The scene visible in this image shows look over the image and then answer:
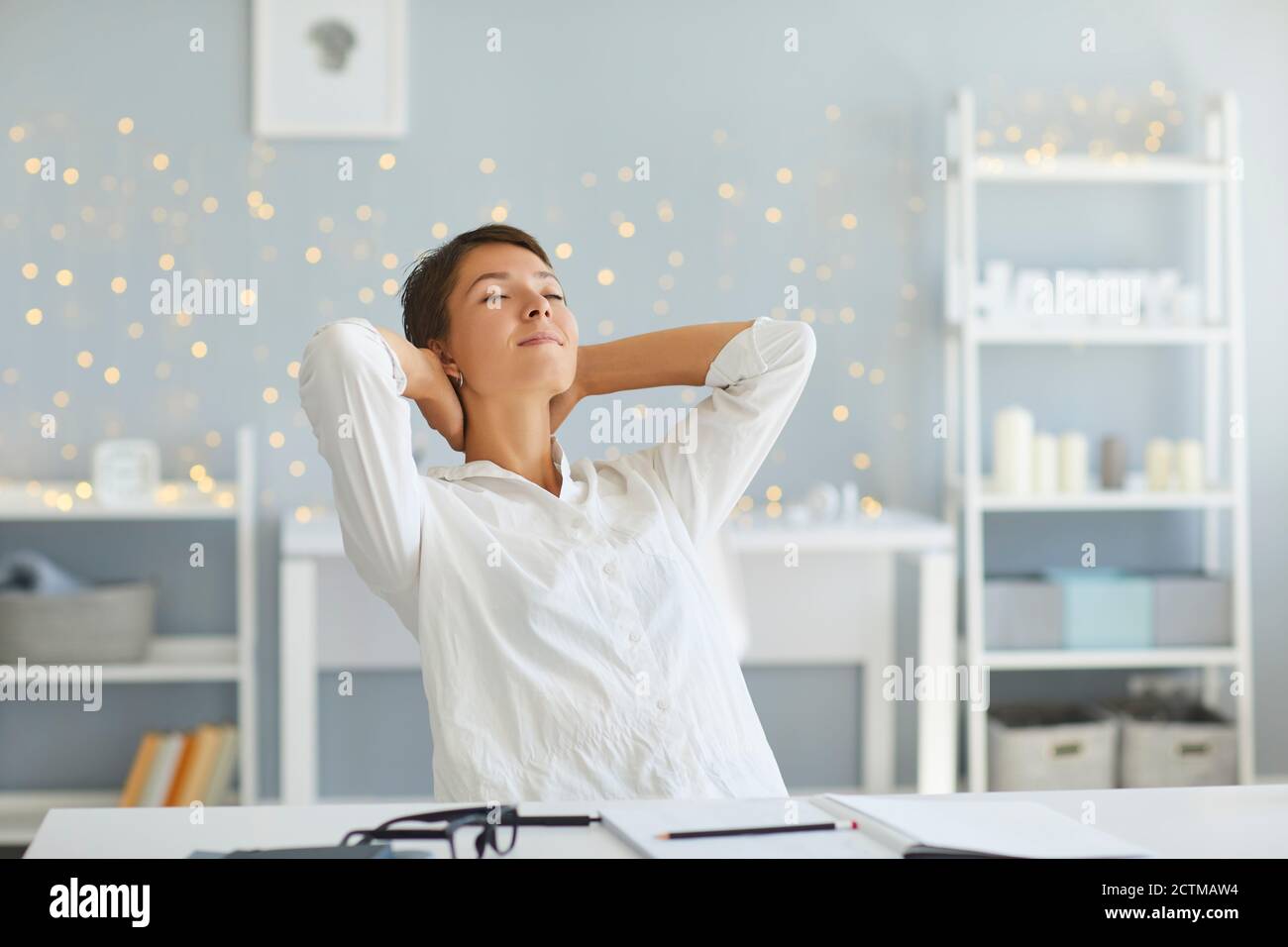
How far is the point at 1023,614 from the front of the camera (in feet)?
9.75

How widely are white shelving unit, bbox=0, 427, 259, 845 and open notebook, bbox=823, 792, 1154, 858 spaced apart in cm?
204

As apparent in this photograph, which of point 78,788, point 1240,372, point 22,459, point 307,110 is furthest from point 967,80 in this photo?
point 78,788

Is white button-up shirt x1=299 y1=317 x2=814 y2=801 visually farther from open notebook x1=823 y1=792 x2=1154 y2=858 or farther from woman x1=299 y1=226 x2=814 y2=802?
open notebook x1=823 y1=792 x2=1154 y2=858

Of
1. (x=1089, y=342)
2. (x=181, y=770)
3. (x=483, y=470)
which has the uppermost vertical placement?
(x=1089, y=342)

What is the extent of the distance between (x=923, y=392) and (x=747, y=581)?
0.72 m

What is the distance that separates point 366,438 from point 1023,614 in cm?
216

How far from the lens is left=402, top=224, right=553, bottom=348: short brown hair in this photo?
54.2 inches

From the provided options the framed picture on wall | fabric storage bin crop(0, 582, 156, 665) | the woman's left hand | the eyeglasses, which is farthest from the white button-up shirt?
the framed picture on wall

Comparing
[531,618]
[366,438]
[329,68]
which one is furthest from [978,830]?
[329,68]

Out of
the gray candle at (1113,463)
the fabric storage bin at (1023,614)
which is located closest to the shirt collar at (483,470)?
the fabric storage bin at (1023,614)

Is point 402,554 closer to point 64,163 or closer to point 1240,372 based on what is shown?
point 64,163

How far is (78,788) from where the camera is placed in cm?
305

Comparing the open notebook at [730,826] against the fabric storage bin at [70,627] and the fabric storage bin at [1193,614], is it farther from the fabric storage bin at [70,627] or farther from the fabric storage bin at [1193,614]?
the fabric storage bin at [1193,614]

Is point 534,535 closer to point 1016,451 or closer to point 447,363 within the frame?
point 447,363
